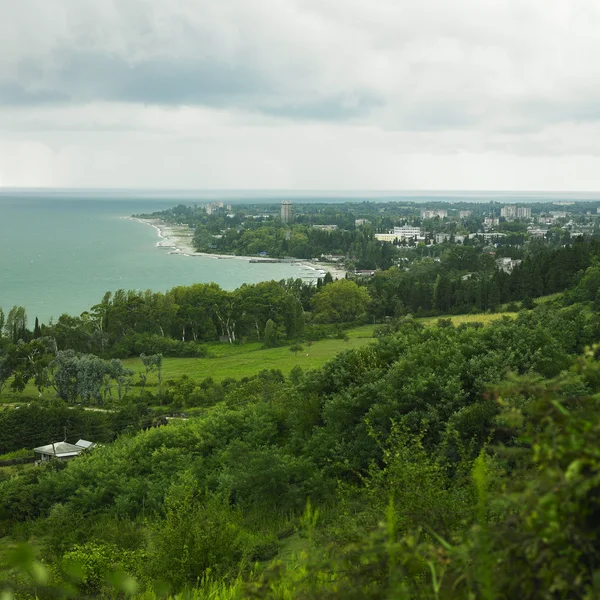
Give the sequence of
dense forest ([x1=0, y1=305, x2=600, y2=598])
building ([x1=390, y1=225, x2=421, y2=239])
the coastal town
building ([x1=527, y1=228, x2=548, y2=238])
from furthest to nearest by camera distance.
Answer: building ([x1=390, y1=225, x2=421, y2=239]), building ([x1=527, y1=228, x2=548, y2=238]), the coastal town, dense forest ([x1=0, y1=305, x2=600, y2=598])

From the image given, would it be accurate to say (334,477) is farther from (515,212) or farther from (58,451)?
(515,212)

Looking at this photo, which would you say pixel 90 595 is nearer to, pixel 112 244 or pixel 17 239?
pixel 112 244

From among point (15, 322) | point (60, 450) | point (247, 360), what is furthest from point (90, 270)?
point (60, 450)

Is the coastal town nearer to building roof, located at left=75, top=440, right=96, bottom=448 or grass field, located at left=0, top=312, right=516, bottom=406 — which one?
grass field, located at left=0, top=312, right=516, bottom=406

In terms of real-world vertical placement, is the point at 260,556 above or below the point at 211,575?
below

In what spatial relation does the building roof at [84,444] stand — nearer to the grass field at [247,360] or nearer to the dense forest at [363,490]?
the dense forest at [363,490]

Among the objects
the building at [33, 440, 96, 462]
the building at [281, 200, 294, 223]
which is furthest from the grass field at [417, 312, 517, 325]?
the building at [281, 200, 294, 223]

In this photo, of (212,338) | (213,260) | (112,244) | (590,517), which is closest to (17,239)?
(112,244)

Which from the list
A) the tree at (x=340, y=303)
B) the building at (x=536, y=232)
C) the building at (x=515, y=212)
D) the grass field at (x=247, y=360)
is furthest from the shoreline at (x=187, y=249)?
the building at (x=515, y=212)

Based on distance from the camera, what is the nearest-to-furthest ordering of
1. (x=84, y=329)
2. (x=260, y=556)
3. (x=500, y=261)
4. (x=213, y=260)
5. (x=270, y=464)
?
(x=260, y=556) < (x=270, y=464) < (x=84, y=329) < (x=500, y=261) < (x=213, y=260)
